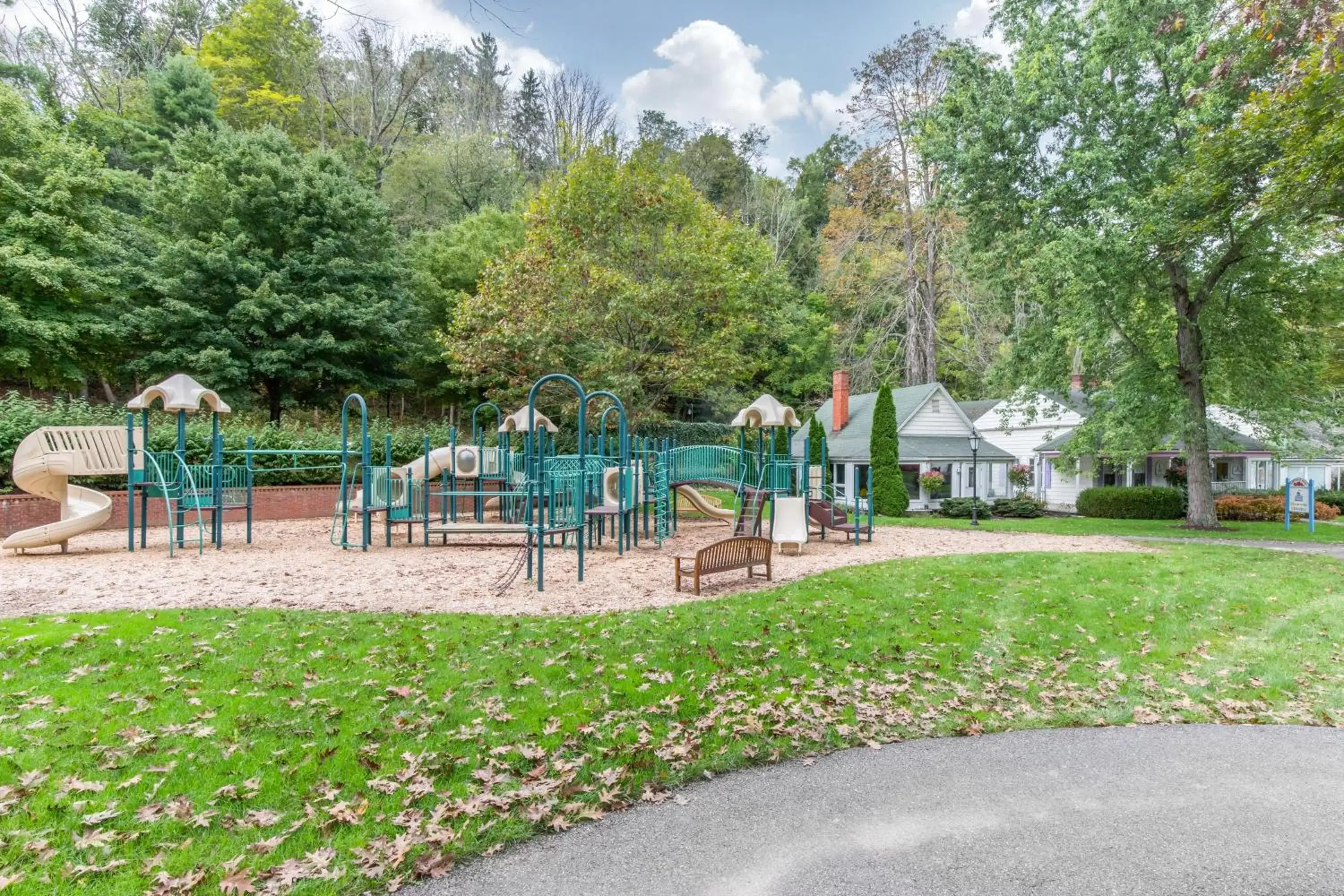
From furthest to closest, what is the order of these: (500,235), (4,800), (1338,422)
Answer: (500,235), (1338,422), (4,800)

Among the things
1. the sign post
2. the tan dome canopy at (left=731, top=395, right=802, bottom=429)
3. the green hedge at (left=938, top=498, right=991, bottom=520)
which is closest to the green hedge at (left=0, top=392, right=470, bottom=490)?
the tan dome canopy at (left=731, top=395, right=802, bottom=429)

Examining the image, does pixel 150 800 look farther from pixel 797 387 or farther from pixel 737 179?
pixel 737 179

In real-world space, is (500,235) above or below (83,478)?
above

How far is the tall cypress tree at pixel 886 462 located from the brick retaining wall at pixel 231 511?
16259 mm

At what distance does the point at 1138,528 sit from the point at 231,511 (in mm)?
23577

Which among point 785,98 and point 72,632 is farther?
point 785,98

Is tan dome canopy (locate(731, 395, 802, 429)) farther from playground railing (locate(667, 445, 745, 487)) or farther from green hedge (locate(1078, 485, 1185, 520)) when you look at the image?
green hedge (locate(1078, 485, 1185, 520))

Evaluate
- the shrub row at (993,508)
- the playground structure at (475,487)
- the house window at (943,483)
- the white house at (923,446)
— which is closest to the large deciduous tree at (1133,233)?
the shrub row at (993,508)

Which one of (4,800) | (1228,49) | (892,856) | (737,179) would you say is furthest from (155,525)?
(737,179)

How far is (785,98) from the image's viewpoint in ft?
113

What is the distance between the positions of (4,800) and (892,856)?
441 cm

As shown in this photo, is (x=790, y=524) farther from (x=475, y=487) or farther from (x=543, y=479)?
(x=475, y=487)

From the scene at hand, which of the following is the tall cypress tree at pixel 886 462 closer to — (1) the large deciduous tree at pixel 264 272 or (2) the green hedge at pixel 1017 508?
(2) the green hedge at pixel 1017 508

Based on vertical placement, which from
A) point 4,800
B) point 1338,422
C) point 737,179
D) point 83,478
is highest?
point 737,179
